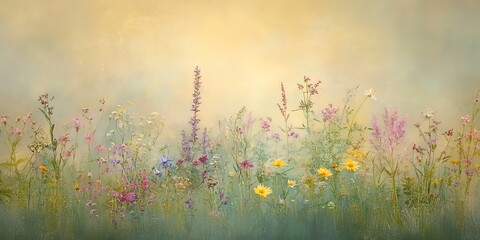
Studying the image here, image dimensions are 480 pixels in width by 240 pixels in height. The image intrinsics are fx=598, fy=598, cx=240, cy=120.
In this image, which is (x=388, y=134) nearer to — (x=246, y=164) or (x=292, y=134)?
(x=292, y=134)

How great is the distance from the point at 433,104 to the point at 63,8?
2.34m

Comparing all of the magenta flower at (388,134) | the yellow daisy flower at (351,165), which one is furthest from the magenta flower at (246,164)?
the magenta flower at (388,134)

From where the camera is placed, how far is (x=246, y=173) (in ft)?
10.8

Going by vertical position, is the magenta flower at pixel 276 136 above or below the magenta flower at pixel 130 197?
above

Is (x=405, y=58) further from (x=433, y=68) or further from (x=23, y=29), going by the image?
(x=23, y=29)

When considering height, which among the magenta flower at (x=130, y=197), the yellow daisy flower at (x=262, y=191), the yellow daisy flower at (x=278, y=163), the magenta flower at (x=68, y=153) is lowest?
the magenta flower at (x=130, y=197)

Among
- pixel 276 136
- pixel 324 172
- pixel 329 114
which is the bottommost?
pixel 324 172

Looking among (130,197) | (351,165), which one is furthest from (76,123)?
(351,165)

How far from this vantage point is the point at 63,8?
3672 mm

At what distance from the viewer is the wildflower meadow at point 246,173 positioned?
3139mm

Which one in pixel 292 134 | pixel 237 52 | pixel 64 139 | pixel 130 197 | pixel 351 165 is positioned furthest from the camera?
pixel 237 52

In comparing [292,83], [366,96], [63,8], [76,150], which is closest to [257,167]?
[292,83]

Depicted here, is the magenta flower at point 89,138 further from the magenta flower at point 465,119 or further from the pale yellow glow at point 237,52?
the magenta flower at point 465,119

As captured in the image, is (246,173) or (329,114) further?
(329,114)
